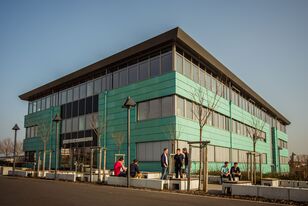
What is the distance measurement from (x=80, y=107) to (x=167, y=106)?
46.3 ft

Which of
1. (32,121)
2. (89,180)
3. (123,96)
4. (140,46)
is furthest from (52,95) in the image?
(89,180)

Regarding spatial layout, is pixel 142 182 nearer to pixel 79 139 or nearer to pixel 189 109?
pixel 189 109

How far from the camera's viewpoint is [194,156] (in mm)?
27734

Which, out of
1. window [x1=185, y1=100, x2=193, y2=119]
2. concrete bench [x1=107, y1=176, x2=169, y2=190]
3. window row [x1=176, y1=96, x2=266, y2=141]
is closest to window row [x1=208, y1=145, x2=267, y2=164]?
window row [x1=176, y1=96, x2=266, y2=141]

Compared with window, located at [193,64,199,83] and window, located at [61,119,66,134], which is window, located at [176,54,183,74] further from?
window, located at [61,119,66,134]

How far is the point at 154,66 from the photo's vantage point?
2809 cm

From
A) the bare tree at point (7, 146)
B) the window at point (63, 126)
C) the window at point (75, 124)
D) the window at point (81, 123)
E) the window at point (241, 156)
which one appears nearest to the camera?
the window at point (81, 123)

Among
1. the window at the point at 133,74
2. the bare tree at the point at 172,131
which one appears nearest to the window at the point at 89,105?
the window at the point at 133,74

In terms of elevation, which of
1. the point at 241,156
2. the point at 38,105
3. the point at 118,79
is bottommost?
the point at 241,156

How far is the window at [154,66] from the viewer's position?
91.1ft

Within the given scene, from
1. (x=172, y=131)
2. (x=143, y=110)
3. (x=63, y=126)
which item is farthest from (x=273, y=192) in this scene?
(x=63, y=126)

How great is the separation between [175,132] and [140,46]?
808 cm

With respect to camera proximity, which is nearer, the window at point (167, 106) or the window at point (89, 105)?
the window at point (167, 106)

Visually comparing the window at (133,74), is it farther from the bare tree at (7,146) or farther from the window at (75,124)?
the bare tree at (7,146)
